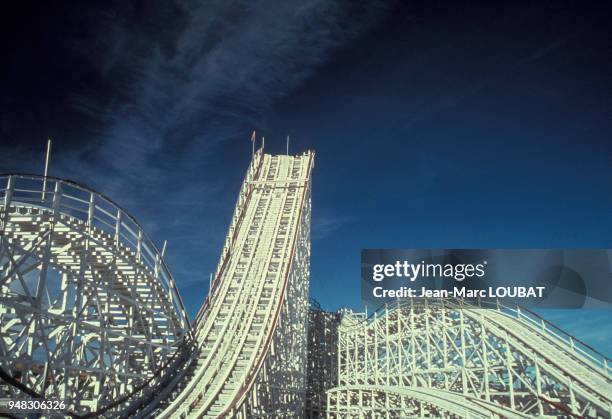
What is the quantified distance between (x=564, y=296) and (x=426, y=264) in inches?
209

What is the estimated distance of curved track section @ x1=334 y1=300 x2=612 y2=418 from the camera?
33.6ft

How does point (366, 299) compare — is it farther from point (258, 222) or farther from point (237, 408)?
point (237, 408)

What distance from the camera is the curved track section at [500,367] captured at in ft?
33.6

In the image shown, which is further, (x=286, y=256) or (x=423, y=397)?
(x=286, y=256)

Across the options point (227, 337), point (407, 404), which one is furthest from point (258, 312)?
point (407, 404)

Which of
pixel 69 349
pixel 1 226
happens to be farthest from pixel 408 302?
pixel 1 226

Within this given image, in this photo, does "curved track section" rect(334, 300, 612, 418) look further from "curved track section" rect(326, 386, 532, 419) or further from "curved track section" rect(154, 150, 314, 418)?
"curved track section" rect(154, 150, 314, 418)

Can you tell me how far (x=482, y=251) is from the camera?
2103 cm

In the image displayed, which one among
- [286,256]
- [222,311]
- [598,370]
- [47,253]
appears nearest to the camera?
[47,253]

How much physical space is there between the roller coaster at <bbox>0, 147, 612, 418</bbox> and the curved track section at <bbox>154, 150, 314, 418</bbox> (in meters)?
0.04

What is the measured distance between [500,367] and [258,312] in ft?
19.4

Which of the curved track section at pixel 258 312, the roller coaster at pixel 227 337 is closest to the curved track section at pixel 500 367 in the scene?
the roller coaster at pixel 227 337

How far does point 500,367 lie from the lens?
12.5m

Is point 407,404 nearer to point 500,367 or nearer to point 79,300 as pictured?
point 500,367
